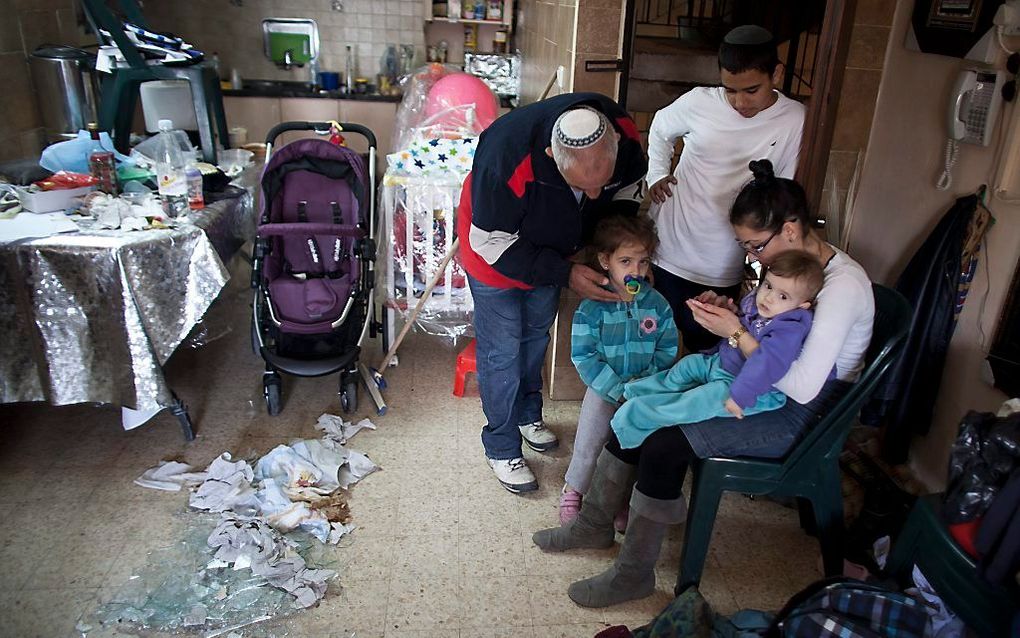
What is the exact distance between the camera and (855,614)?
5.26 ft

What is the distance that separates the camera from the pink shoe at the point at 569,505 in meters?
2.34

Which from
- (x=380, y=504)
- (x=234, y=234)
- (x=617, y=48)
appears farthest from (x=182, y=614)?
(x=617, y=48)

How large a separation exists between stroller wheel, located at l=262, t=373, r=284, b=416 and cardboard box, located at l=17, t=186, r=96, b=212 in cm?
93

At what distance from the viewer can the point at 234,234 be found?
292 centimetres

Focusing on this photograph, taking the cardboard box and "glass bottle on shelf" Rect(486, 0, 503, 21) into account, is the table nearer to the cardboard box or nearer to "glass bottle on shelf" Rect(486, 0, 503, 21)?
the cardboard box

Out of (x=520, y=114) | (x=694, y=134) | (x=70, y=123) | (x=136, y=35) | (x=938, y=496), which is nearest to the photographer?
(x=938, y=496)

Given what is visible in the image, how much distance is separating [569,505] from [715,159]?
1149 mm

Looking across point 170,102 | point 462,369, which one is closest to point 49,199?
point 170,102

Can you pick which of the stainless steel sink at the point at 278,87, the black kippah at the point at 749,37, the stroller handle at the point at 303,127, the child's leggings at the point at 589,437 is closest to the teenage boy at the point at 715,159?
the black kippah at the point at 749,37

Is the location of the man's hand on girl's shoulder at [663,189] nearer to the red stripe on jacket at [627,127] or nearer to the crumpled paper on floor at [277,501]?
the red stripe on jacket at [627,127]

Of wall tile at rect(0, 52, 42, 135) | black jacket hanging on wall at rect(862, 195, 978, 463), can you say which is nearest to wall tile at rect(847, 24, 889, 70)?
black jacket hanging on wall at rect(862, 195, 978, 463)

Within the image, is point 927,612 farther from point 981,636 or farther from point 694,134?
point 694,134

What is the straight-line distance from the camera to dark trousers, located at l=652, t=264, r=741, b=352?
235cm

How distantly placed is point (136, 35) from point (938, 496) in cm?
327
